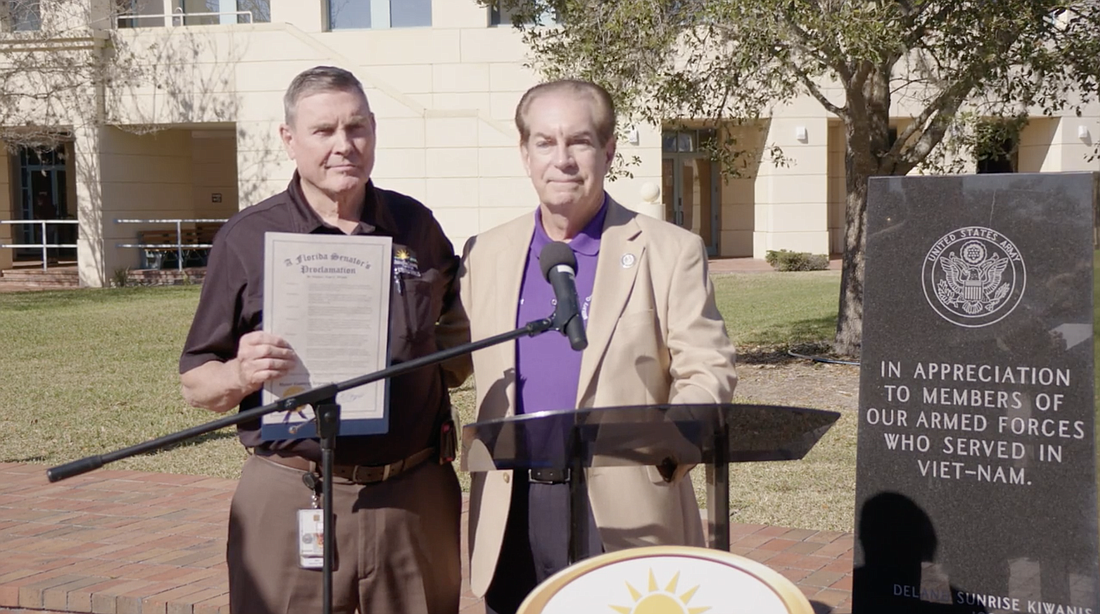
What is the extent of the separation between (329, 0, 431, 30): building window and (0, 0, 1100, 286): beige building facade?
0.03 meters

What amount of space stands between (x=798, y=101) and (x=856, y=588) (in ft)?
82.9

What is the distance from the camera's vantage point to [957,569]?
12.8 feet

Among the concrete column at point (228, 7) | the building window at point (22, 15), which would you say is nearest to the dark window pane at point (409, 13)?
the concrete column at point (228, 7)

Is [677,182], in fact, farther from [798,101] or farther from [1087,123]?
[1087,123]

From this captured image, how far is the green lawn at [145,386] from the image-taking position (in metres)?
7.65

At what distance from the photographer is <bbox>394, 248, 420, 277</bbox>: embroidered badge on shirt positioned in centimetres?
320

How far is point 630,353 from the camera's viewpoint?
10.2 ft

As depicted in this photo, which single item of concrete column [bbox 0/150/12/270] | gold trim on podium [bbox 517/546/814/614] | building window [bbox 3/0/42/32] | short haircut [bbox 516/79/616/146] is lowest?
gold trim on podium [bbox 517/546/814/614]

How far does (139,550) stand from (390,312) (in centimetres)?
368

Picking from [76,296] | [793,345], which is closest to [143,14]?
[76,296]

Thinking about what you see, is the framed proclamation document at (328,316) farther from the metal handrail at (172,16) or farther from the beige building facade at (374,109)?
the metal handrail at (172,16)

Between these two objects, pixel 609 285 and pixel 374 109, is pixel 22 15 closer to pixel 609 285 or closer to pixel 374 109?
pixel 374 109

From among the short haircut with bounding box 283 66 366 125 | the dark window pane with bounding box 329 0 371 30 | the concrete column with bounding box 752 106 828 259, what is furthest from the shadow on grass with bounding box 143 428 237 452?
the concrete column with bounding box 752 106 828 259

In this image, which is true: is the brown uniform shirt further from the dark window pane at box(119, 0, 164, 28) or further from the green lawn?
the dark window pane at box(119, 0, 164, 28)
